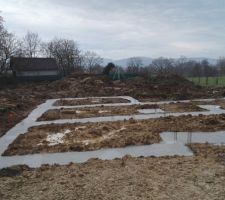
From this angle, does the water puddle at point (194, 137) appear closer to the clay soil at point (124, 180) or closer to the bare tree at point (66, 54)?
the clay soil at point (124, 180)

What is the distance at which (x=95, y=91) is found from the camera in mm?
26531

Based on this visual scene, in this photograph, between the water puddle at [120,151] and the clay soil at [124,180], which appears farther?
the water puddle at [120,151]

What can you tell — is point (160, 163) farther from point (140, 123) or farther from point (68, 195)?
point (140, 123)


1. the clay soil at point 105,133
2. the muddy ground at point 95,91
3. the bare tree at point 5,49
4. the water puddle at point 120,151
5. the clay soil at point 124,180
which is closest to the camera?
the clay soil at point 124,180

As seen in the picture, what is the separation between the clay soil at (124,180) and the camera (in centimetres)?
→ 574

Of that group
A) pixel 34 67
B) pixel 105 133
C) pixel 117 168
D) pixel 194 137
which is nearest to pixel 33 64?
pixel 34 67

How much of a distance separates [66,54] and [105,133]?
49347mm

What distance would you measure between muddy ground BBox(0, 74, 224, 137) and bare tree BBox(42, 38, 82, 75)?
2349 centimetres

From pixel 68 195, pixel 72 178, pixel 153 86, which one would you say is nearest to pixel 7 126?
pixel 72 178

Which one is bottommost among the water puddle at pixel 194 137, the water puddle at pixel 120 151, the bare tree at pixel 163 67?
the water puddle at pixel 120 151

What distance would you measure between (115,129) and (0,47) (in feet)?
105

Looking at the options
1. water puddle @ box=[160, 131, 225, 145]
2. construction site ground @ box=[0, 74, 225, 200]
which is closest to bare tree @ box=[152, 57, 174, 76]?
construction site ground @ box=[0, 74, 225, 200]

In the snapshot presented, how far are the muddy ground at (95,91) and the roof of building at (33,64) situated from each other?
13598mm

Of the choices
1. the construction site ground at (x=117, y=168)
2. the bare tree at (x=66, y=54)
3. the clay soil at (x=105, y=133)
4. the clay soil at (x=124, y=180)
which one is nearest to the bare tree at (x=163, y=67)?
the bare tree at (x=66, y=54)
